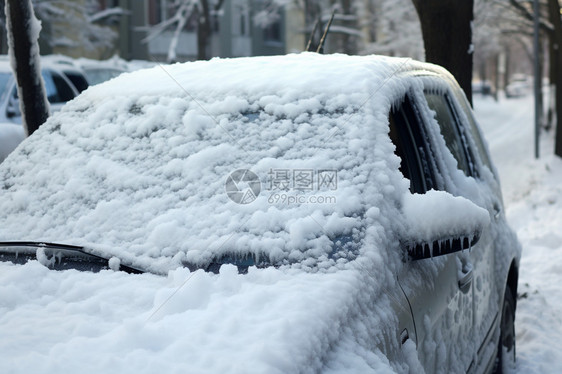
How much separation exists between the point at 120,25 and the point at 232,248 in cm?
3044

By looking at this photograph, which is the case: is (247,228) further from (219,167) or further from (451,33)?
(451,33)

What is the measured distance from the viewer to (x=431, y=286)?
2387mm

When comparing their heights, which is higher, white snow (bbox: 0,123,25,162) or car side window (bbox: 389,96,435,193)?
car side window (bbox: 389,96,435,193)

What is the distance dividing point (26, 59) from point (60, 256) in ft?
11.9

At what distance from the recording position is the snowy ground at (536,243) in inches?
174

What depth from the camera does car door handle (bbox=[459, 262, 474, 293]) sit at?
2.74 meters

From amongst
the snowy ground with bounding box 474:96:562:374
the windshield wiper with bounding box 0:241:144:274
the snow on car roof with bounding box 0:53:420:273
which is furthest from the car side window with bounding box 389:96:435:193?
the snowy ground with bounding box 474:96:562:374

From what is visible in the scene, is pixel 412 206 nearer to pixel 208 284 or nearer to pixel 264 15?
pixel 208 284

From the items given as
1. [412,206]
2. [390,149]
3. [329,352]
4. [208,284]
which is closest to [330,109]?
[390,149]

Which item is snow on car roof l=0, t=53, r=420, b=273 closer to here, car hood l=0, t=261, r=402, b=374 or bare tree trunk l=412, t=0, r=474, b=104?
car hood l=0, t=261, r=402, b=374

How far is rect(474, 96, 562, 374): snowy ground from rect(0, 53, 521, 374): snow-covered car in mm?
1367

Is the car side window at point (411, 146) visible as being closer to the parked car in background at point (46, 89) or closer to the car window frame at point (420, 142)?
the car window frame at point (420, 142)

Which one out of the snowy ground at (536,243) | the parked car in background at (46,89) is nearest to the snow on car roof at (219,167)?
the snowy ground at (536,243)

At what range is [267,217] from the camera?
2240 mm
